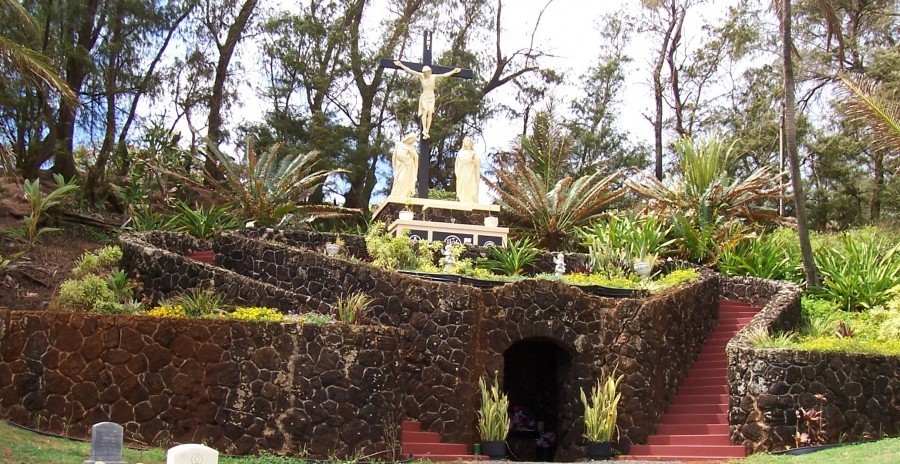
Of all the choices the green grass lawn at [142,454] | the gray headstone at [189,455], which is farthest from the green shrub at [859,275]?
the gray headstone at [189,455]

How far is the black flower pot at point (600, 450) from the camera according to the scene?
A: 53.9 ft

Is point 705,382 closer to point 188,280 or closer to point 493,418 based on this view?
point 493,418

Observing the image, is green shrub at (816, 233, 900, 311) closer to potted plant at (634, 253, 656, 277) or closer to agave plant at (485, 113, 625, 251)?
potted plant at (634, 253, 656, 277)

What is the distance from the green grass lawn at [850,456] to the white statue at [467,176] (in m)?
11.3

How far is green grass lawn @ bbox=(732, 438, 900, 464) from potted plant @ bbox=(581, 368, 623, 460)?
2165 mm

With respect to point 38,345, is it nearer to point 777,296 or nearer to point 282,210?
point 282,210

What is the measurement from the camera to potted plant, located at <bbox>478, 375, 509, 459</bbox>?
1627cm

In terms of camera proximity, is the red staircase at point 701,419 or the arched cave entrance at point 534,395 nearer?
the red staircase at point 701,419

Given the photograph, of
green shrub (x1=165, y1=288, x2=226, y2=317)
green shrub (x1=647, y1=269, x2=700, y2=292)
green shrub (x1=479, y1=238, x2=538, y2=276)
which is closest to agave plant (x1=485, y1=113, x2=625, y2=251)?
green shrub (x1=479, y1=238, x2=538, y2=276)

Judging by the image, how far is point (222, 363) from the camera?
1448cm

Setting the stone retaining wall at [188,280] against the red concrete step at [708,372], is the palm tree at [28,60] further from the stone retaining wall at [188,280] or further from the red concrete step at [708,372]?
the red concrete step at [708,372]

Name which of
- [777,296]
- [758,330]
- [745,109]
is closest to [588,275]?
[777,296]

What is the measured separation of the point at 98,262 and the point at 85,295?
3.79 meters

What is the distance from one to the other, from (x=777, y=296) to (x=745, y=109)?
20246 millimetres
